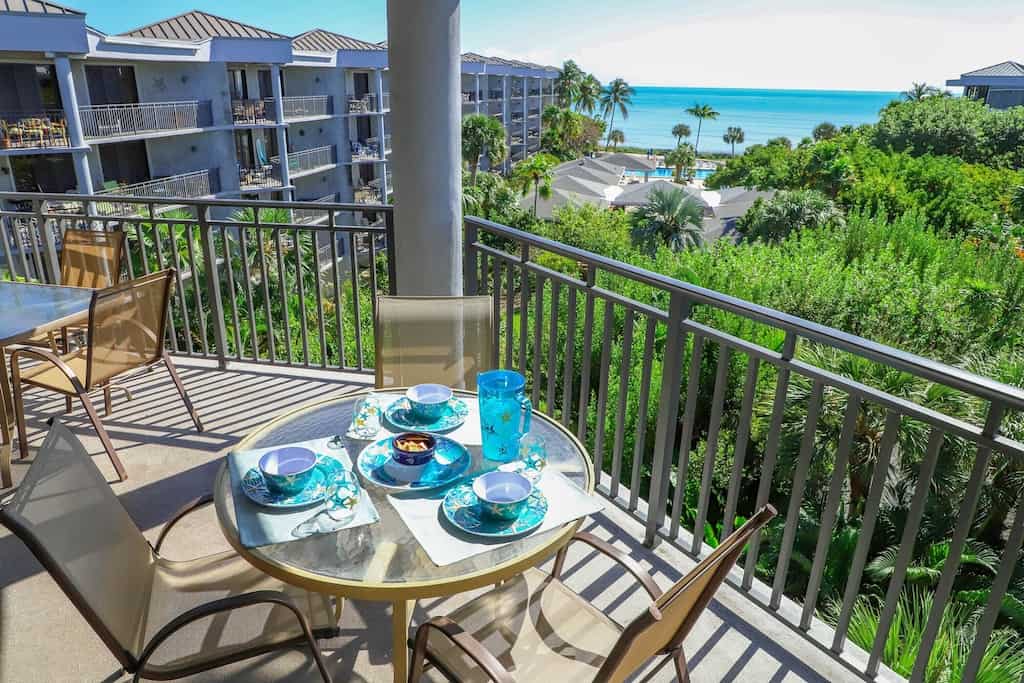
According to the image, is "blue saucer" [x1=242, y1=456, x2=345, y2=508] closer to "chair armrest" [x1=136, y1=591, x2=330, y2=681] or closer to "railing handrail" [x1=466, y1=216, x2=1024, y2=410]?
"chair armrest" [x1=136, y1=591, x2=330, y2=681]

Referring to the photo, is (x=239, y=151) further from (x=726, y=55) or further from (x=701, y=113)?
(x=726, y=55)

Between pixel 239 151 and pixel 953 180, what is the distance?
27251mm

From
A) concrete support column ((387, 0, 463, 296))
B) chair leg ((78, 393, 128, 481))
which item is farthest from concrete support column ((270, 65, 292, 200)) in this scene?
chair leg ((78, 393, 128, 481))

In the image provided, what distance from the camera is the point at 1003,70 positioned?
4503 cm

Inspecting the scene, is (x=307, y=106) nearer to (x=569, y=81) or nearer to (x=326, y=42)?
(x=326, y=42)

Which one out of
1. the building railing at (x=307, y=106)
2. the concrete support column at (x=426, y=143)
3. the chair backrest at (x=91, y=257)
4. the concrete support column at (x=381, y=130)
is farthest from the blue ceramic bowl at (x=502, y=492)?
the concrete support column at (x=381, y=130)

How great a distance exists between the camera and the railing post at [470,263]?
3520 millimetres

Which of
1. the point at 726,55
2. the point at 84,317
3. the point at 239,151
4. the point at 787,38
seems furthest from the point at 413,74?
the point at 726,55

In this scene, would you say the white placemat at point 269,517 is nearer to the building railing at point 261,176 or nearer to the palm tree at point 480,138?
the building railing at point 261,176

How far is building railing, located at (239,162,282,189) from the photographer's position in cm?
2583

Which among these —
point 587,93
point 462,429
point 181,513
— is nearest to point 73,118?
point 181,513

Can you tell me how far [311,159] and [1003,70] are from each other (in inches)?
1840

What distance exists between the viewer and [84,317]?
3105 mm

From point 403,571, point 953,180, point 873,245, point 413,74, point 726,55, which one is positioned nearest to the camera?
point 403,571
